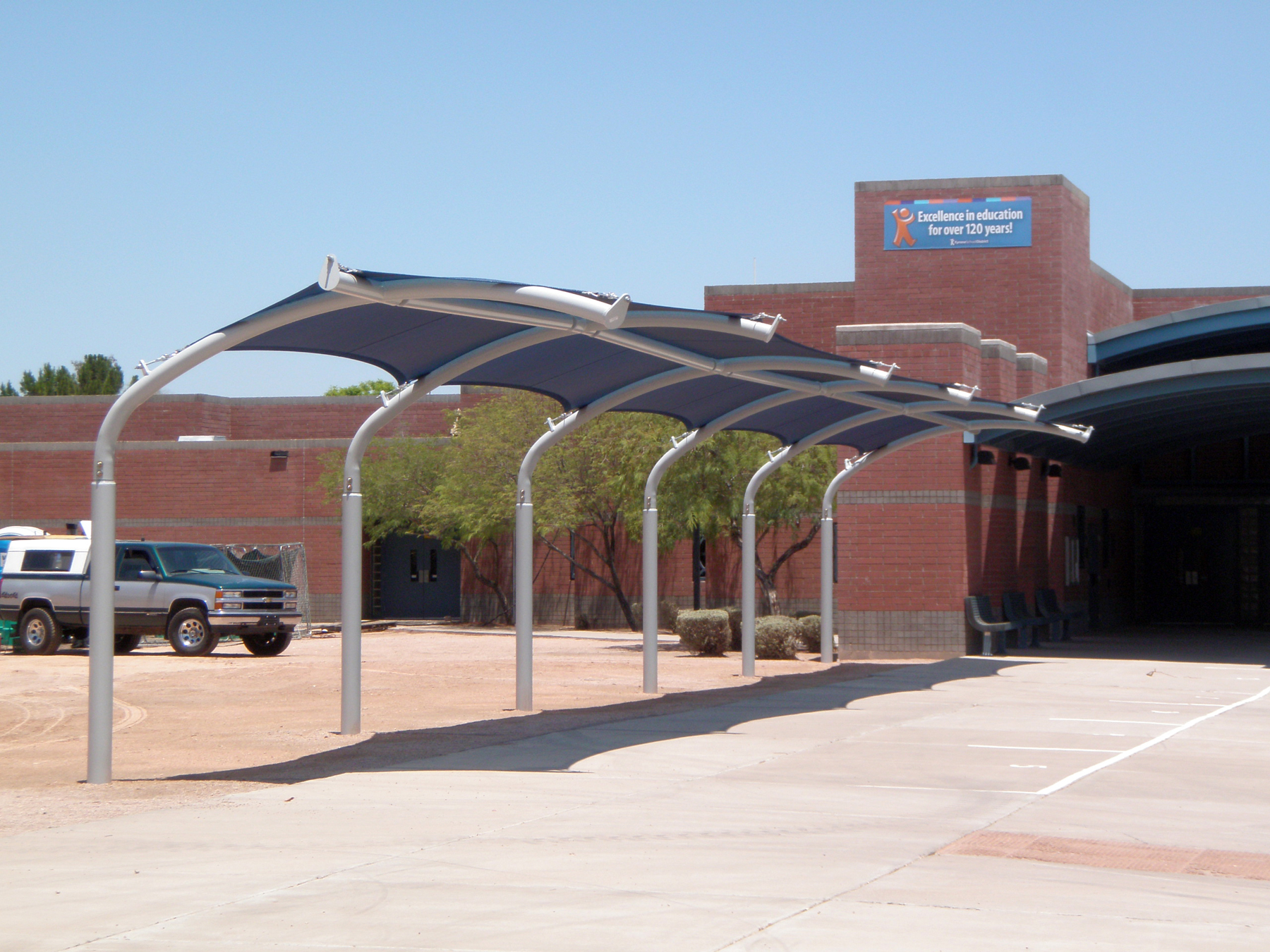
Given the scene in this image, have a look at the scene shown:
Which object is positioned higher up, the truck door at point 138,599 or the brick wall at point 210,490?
the brick wall at point 210,490

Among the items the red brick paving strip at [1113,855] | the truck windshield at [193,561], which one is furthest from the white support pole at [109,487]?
the truck windshield at [193,561]

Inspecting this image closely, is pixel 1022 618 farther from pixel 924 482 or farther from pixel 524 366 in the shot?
pixel 524 366

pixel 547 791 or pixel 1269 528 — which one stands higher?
pixel 1269 528

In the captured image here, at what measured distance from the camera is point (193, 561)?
93.6ft

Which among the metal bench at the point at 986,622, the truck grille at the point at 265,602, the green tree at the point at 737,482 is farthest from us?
the green tree at the point at 737,482

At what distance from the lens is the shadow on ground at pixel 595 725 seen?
1199 centimetres

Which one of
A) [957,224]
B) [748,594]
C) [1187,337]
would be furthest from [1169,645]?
[748,594]

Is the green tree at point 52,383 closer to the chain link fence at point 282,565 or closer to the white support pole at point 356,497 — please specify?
the chain link fence at point 282,565

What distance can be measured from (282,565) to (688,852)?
30344 mm

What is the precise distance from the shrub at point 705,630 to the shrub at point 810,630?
132 cm

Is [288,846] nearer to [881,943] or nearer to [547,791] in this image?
[547,791]

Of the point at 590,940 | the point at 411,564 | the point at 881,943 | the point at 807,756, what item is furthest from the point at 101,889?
the point at 411,564

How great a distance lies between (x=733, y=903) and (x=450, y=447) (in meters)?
34.3

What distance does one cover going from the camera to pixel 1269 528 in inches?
1390
